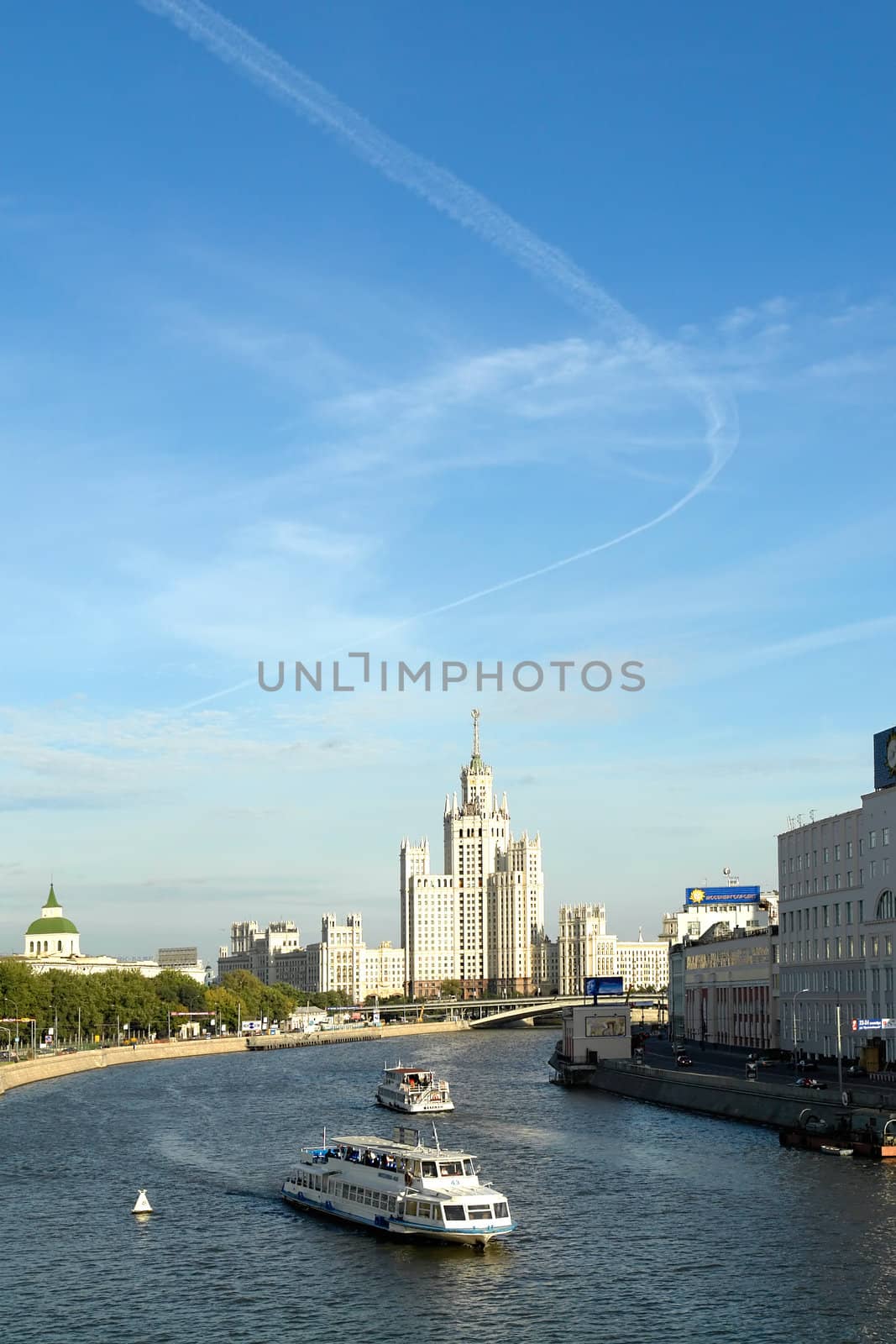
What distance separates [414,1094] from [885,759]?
154 ft

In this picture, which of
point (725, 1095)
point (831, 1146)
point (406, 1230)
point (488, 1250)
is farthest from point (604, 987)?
point (488, 1250)

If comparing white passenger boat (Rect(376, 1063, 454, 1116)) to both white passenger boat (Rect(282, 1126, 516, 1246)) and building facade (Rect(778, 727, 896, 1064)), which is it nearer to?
building facade (Rect(778, 727, 896, 1064))

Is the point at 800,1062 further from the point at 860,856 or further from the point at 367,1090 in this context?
the point at 367,1090

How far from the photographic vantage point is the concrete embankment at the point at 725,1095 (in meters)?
95.7

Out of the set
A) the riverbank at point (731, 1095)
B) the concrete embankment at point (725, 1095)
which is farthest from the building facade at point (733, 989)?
the concrete embankment at point (725, 1095)

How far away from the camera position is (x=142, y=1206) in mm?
75062

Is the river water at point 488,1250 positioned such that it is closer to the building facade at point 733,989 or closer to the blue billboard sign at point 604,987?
the building facade at point 733,989

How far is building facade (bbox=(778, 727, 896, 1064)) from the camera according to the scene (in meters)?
117

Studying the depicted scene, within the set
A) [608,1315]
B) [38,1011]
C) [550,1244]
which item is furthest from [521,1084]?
[608,1315]

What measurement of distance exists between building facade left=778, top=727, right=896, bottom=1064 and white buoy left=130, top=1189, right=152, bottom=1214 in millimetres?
51032

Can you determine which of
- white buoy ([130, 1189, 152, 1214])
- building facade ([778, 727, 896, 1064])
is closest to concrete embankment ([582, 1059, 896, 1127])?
building facade ([778, 727, 896, 1064])

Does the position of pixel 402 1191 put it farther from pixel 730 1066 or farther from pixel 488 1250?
pixel 730 1066

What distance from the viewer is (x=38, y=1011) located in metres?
200

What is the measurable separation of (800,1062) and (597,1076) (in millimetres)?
23444
